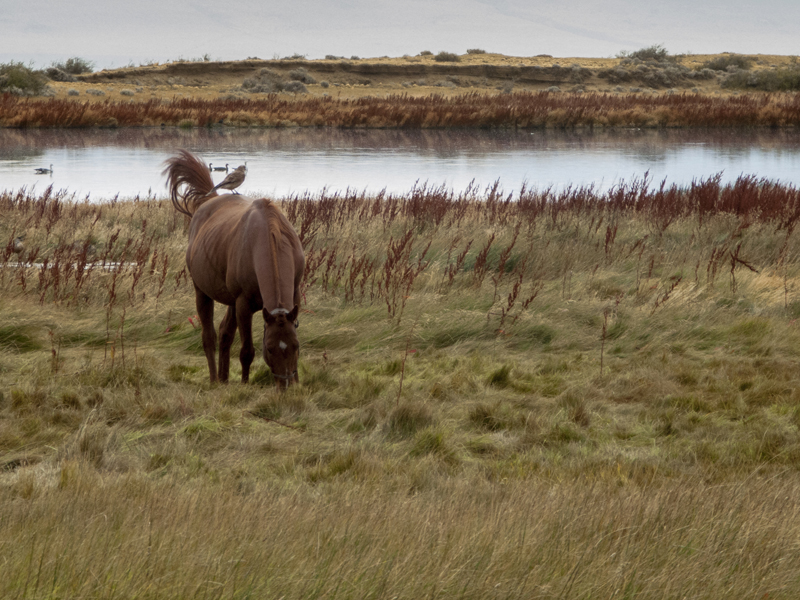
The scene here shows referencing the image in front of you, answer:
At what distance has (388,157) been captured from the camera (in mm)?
23938

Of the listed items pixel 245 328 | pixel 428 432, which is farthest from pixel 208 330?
pixel 428 432

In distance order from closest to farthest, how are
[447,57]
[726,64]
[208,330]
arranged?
1. [208,330]
2. [726,64]
3. [447,57]

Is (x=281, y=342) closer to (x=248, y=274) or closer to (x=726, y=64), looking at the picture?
(x=248, y=274)

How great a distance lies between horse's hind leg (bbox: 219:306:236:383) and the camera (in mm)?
5527

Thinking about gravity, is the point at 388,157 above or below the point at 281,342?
above

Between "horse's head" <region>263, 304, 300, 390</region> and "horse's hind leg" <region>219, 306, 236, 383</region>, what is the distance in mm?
836

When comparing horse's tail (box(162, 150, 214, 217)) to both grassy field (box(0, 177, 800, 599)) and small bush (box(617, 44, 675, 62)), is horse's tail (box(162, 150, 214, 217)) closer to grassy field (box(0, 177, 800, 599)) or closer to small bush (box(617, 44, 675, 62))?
grassy field (box(0, 177, 800, 599))

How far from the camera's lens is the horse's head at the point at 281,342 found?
15.3 feet

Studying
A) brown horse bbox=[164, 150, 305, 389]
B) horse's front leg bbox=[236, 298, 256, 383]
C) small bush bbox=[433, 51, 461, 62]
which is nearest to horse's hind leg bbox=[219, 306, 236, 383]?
brown horse bbox=[164, 150, 305, 389]

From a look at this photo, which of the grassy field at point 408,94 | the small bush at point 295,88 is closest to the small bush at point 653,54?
the grassy field at point 408,94

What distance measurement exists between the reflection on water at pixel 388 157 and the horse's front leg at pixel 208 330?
8254 mm

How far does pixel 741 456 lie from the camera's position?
165 inches

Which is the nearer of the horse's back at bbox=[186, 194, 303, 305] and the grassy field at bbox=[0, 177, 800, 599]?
the grassy field at bbox=[0, 177, 800, 599]

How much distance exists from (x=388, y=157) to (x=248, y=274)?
19.4m
